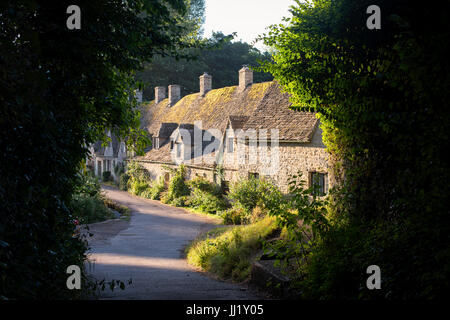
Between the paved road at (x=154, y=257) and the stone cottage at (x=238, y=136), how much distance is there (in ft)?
14.1

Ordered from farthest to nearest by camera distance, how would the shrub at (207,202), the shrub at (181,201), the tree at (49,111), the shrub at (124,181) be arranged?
1. the shrub at (124,181)
2. the shrub at (181,201)
3. the shrub at (207,202)
4. the tree at (49,111)

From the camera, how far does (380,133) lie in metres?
6.30

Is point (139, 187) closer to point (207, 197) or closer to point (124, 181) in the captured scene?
point (124, 181)

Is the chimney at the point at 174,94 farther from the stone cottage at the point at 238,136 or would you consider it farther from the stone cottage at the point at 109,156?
the stone cottage at the point at 109,156

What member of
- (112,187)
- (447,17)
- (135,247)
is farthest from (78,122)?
(112,187)

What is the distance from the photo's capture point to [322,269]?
659 cm

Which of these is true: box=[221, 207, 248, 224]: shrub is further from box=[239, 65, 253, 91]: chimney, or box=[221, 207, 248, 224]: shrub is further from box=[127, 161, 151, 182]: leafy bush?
box=[127, 161, 151, 182]: leafy bush

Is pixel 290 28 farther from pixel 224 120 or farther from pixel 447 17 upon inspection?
pixel 224 120

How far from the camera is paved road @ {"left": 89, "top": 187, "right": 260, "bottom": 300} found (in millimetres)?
8148

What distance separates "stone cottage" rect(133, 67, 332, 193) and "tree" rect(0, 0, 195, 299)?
8093mm

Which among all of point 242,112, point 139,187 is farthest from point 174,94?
point 242,112

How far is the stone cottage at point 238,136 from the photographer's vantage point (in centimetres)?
1972

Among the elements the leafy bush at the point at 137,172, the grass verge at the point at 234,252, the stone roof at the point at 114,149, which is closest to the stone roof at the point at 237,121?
the grass verge at the point at 234,252

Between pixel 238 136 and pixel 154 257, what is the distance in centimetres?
1120
